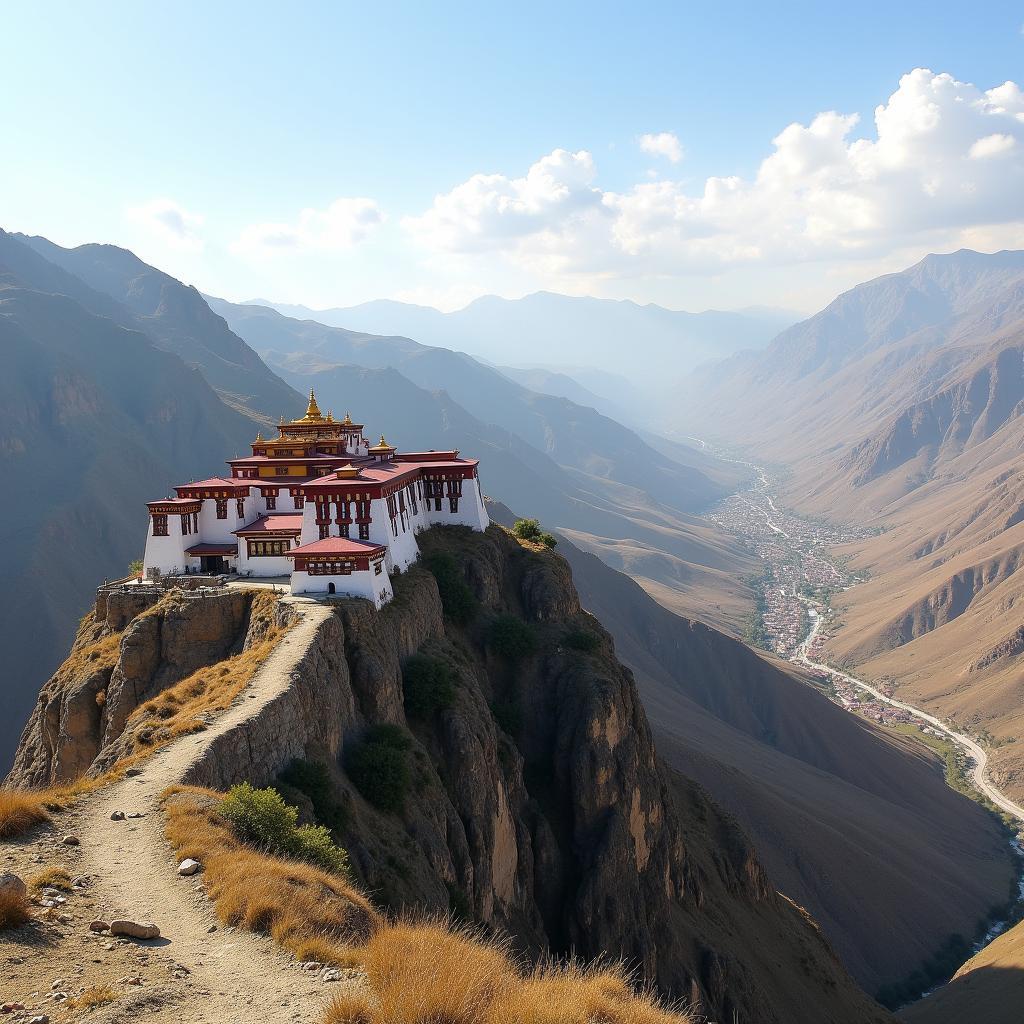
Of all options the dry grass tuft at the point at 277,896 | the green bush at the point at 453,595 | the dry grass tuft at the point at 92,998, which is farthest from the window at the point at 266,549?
the dry grass tuft at the point at 92,998

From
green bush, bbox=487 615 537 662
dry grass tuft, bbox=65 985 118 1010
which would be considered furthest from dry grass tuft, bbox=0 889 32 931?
green bush, bbox=487 615 537 662

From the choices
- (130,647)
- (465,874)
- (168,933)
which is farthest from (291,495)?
(168,933)

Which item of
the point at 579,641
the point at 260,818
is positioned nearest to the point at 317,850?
the point at 260,818

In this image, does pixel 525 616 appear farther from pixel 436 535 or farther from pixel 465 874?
pixel 465 874

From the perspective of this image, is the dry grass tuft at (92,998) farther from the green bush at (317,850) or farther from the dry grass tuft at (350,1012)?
the green bush at (317,850)

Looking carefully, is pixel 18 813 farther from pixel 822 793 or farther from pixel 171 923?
pixel 822 793

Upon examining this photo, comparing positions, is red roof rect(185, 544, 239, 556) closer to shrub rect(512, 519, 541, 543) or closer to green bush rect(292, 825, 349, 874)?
shrub rect(512, 519, 541, 543)
